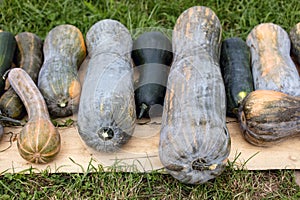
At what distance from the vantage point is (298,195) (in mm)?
3492

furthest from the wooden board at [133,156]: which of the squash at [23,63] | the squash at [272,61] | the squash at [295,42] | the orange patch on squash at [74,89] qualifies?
the squash at [295,42]

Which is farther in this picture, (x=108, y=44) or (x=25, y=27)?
(x=25, y=27)

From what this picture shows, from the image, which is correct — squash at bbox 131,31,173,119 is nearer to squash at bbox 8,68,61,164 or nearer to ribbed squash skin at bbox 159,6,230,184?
ribbed squash skin at bbox 159,6,230,184

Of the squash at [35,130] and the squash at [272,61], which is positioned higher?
the squash at [272,61]

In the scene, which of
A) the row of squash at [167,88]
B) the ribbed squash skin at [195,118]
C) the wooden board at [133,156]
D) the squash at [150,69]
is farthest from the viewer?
the squash at [150,69]

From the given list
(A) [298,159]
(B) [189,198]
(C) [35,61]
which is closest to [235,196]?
(B) [189,198]

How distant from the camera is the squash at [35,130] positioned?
3457mm

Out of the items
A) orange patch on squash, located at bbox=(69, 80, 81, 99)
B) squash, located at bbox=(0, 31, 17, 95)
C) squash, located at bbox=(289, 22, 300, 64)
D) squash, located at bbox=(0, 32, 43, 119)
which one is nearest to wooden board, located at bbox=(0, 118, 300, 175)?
squash, located at bbox=(0, 32, 43, 119)

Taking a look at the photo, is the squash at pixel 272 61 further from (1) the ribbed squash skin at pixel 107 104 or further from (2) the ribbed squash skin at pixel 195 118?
(1) the ribbed squash skin at pixel 107 104

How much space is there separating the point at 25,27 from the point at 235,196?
2866 mm

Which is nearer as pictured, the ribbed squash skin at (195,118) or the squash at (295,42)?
the ribbed squash skin at (195,118)

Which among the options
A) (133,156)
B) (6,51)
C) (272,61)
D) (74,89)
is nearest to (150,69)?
(74,89)

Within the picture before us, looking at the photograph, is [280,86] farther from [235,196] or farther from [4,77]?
[4,77]

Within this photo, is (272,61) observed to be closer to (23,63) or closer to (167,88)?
(167,88)
